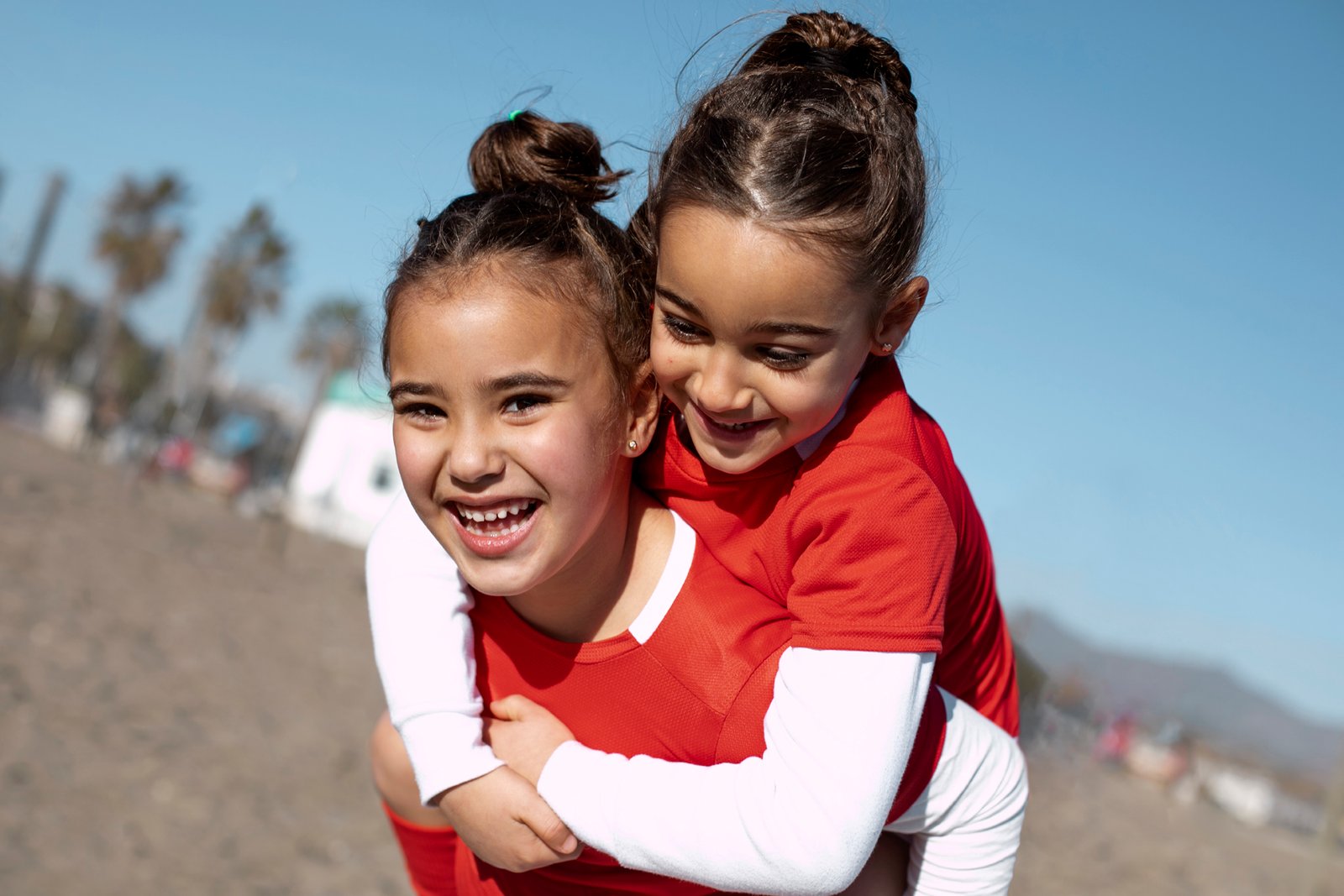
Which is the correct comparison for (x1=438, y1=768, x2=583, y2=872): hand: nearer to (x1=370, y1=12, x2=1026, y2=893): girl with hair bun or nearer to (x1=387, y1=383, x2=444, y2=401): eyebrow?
(x1=370, y1=12, x2=1026, y2=893): girl with hair bun

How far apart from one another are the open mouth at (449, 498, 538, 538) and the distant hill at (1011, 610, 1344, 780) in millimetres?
5386

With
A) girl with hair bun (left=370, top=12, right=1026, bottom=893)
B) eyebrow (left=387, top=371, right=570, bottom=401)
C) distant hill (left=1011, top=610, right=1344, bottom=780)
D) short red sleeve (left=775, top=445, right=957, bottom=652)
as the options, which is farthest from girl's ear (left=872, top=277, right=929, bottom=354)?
distant hill (left=1011, top=610, right=1344, bottom=780)

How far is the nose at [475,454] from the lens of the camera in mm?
1901

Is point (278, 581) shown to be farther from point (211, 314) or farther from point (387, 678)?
point (211, 314)

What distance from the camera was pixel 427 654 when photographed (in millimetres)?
2146

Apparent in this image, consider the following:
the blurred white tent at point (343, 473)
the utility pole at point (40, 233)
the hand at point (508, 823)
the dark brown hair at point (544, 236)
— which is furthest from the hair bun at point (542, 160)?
the blurred white tent at point (343, 473)

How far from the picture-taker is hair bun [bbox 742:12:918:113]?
2.07 metres

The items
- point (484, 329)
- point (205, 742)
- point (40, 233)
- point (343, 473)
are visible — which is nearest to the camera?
point (484, 329)

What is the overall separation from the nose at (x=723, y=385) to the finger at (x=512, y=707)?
73cm

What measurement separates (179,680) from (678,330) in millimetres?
9476

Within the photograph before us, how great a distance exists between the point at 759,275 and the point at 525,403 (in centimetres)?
48

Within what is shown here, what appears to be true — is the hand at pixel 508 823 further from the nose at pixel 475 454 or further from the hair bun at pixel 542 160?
the hair bun at pixel 542 160

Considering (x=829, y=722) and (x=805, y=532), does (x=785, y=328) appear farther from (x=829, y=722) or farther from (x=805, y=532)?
(x=829, y=722)

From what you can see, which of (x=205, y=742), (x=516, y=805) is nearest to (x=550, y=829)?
(x=516, y=805)
